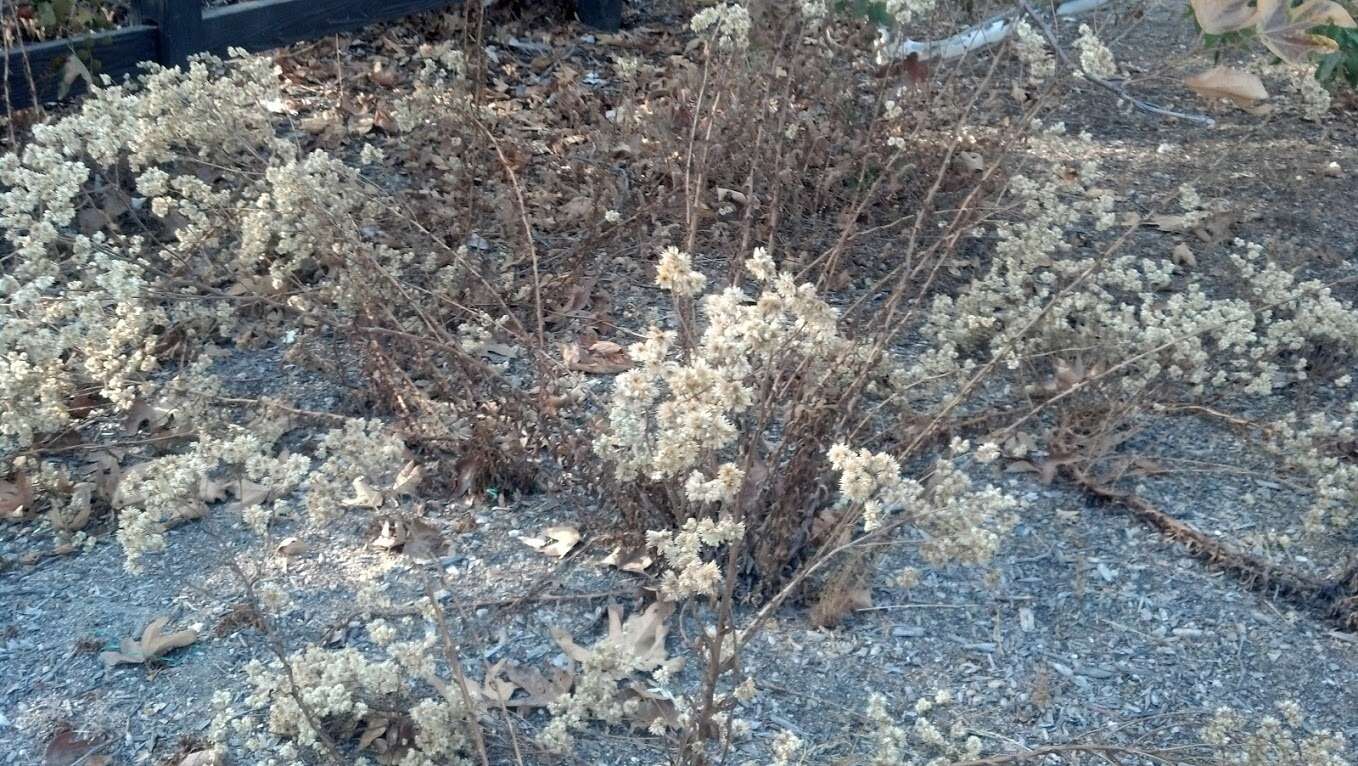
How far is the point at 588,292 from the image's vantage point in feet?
13.5

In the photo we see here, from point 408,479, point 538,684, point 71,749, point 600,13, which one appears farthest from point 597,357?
point 600,13

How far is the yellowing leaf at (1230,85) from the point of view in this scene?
2.23 meters

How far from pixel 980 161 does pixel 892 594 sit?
2.44m

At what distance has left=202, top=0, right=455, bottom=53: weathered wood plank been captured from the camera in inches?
191

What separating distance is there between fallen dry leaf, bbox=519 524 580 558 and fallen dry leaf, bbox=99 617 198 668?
0.77m

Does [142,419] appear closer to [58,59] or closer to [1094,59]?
[58,59]

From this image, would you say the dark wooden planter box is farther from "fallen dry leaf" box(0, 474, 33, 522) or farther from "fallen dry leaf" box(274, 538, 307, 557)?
"fallen dry leaf" box(274, 538, 307, 557)

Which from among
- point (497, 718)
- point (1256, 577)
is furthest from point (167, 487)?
point (1256, 577)

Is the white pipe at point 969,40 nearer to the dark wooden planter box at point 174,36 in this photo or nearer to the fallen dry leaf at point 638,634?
the fallen dry leaf at point 638,634

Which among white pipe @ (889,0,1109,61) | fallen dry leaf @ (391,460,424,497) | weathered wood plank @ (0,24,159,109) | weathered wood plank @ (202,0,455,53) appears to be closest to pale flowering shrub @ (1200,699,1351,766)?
fallen dry leaf @ (391,460,424,497)

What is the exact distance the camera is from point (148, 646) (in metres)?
2.78

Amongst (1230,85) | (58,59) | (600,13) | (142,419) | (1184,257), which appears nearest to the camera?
(1230,85)

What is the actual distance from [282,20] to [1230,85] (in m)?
3.85

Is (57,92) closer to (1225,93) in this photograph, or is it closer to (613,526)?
(613,526)
